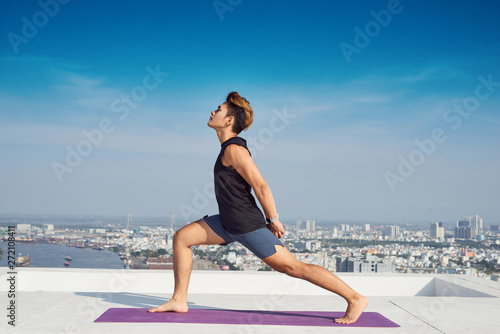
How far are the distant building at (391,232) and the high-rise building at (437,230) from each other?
1.04 m

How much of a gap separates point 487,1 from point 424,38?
5.68 feet

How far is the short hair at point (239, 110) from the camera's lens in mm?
3320

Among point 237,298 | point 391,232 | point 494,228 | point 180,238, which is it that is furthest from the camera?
point 494,228

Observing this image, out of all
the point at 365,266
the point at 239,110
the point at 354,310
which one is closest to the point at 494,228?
the point at 365,266

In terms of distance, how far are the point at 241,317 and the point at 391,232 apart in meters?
11.8

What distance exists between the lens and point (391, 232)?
47.1 ft

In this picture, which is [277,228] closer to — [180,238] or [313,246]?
[180,238]

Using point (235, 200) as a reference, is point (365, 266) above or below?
below

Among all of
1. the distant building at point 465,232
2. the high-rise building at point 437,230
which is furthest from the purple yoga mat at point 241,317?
the distant building at point 465,232

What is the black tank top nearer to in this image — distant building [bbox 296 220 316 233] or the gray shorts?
the gray shorts

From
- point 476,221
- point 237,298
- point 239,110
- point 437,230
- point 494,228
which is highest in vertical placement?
point 239,110

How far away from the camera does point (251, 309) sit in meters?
3.62

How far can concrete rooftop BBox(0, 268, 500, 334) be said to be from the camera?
296 cm

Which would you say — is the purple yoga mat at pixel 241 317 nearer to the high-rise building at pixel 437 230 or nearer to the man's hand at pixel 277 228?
the man's hand at pixel 277 228
